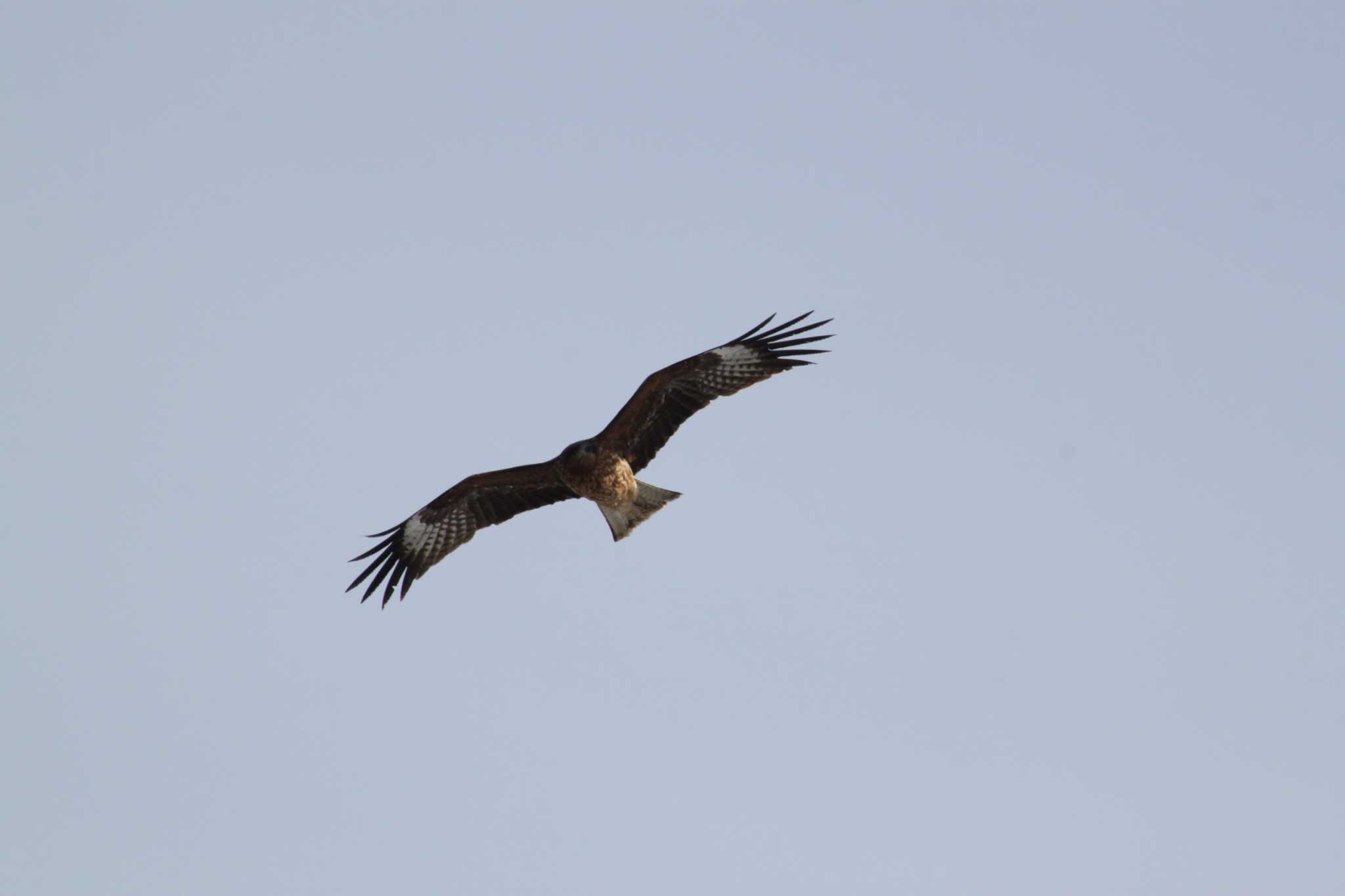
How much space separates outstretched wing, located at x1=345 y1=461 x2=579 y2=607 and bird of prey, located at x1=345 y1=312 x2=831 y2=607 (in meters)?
0.01

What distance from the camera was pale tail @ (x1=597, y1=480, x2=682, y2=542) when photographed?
42.1 feet

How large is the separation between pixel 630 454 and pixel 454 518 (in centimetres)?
192

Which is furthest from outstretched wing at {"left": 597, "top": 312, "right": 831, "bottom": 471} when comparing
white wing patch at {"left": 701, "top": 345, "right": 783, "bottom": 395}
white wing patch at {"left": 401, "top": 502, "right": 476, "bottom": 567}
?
white wing patch at {"left": 401, "top": 502, "right": 476, "bottom": 567}

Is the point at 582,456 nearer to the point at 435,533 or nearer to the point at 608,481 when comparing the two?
the point at 608,481

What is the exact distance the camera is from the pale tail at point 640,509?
506 inches

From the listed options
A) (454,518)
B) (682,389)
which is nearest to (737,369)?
(682,389)

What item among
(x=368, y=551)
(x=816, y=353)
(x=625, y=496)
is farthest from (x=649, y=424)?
(x=368, y=551)

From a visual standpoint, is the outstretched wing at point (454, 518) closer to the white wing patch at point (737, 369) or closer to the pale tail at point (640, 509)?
the pale tail at point (640, 509)

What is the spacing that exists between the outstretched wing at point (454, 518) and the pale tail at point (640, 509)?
47 centimetres

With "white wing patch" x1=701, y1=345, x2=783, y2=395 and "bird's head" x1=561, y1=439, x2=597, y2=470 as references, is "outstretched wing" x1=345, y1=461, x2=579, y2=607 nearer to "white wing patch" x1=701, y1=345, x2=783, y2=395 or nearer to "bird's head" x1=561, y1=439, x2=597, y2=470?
"bird's head" x1=561, y1=439, x2=597, y2=470

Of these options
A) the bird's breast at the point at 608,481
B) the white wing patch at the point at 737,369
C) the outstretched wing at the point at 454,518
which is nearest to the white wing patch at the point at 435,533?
the outstretched wing at the point at 454,518

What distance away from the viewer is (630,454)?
41.9ft

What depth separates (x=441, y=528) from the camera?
45.3 ft

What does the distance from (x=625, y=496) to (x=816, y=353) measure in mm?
1970
